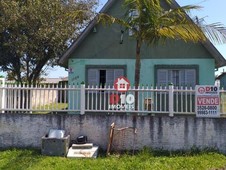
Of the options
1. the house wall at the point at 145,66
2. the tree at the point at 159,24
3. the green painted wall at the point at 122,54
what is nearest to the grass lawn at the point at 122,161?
the tree at the point at 159,24

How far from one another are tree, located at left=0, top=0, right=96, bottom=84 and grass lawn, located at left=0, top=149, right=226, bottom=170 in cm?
1085

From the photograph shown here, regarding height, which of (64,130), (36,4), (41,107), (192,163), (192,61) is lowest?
(192,163)

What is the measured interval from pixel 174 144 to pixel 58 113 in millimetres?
3486

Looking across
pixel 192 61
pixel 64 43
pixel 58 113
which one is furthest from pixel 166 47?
pixel 64 43

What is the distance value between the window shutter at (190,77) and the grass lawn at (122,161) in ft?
18.4

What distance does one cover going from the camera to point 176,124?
9320 mm

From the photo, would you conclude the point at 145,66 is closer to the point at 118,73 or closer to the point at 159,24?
the point at 118,73

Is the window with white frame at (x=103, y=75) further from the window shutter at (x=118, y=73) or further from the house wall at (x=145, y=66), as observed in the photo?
the house wall at (x=145, y=66)

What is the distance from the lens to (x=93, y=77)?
1480 centimetres

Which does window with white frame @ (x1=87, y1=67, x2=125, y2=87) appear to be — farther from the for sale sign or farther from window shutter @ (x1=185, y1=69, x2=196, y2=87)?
the for sale sign

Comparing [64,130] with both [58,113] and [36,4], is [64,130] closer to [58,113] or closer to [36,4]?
[58,113]

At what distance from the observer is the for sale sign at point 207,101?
932 cm

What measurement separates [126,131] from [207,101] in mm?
2423

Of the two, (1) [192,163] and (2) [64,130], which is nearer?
(1) [192,163]
